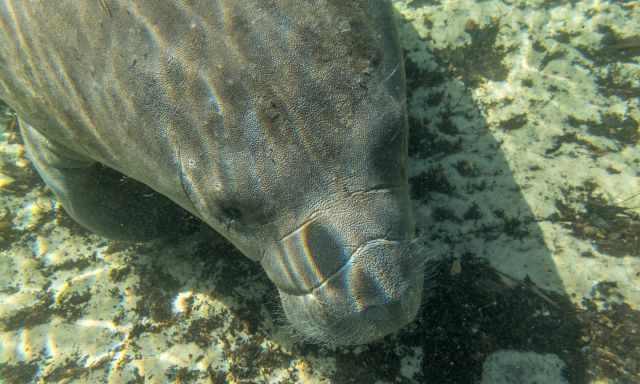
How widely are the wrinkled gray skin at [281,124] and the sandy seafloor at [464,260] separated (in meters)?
1.05

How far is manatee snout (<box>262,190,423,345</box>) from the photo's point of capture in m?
2.03

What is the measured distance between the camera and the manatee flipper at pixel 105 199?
3.76 m

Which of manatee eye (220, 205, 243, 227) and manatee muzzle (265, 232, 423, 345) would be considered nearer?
manatee muzzle (265, 232, 423, 345)

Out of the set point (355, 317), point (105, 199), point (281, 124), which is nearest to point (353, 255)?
point (355, 317)

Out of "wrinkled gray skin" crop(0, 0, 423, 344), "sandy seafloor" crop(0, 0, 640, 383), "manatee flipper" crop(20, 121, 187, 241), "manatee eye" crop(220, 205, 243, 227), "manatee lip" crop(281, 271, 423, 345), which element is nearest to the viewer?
"wrinkled gray skin" crop(0, 0, 423, 344)

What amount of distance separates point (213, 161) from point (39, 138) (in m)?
2.49

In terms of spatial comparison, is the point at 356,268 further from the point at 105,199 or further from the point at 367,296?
the point at 105,199

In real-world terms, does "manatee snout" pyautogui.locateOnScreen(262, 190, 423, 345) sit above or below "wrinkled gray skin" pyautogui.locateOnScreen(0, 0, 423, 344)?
below

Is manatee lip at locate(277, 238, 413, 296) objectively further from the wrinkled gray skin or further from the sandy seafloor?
the sandy seafloor

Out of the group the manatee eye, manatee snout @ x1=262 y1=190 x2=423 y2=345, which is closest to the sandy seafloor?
manatee snout @ x1=262 y1=190 x2=423 y2=345

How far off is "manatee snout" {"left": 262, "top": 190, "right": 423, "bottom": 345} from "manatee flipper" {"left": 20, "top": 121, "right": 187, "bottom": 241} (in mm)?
2166

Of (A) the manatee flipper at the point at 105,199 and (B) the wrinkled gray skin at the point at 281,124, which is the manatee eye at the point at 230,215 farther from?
(A) the manatee flipper at the point at 105,199

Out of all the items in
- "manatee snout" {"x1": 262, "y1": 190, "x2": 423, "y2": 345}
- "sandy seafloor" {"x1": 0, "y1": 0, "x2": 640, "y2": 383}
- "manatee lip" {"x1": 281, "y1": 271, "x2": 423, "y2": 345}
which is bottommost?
"sandy seafloor" {"x1": 0, "y1": 0, "x2": 640, "y2": 383}

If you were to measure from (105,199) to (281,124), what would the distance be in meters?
2.73
